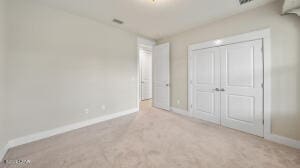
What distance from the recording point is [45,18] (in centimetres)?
248

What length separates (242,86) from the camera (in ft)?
9.02

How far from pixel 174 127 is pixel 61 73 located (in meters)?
2.78

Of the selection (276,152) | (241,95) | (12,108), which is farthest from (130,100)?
(276,152)

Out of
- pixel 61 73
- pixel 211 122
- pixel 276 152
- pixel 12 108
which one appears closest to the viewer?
pixel 276 152

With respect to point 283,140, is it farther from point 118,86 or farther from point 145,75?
point 145,75

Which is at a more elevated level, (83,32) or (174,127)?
(83,32)

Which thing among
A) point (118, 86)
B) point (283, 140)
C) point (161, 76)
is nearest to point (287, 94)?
point (283, 140)

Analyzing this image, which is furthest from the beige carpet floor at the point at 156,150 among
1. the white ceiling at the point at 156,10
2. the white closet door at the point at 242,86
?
the white ceiling at the point at 156,10

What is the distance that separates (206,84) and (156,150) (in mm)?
2224

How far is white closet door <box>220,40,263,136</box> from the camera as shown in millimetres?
2543

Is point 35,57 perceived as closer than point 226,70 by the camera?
Yes

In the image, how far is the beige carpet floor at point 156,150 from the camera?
1750 mm

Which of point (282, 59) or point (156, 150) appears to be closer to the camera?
point (156, 150)

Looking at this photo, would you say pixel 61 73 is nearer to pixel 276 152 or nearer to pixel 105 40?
pixel 105 40
